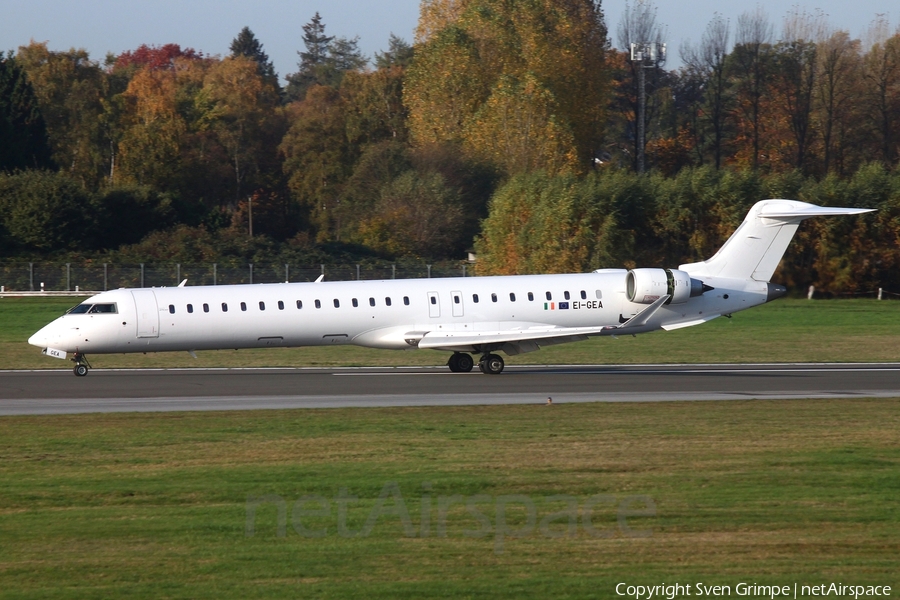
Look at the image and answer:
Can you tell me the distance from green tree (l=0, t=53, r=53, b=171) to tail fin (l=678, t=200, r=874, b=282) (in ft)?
183

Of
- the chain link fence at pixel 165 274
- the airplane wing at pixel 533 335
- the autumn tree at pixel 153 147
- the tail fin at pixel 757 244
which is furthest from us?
the autumn tree at pixel 153 147

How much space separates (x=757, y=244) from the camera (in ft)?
97.8

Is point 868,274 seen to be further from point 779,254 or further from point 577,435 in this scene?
point 577,435

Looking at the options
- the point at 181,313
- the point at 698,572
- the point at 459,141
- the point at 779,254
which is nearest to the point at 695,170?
the point at 459,141

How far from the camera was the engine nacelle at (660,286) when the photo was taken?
92.5 ft

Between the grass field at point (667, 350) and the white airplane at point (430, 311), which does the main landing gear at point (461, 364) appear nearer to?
A: the white airplane at point (430, 311)

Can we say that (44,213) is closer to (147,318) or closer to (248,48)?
(147,318)

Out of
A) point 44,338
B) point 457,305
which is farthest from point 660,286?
point 44,338

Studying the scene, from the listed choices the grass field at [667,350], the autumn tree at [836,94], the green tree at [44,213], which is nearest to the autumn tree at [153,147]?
the green tree at [44,213]

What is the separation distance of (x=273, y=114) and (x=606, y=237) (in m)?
53.6

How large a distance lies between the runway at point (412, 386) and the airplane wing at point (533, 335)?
2.82 ft

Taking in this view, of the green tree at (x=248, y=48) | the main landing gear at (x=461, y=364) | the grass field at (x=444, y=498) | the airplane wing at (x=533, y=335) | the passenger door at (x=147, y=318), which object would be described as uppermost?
the green tree at (x=248, y=48)

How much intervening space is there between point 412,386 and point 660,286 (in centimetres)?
725

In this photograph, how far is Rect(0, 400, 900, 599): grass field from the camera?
948 cm
